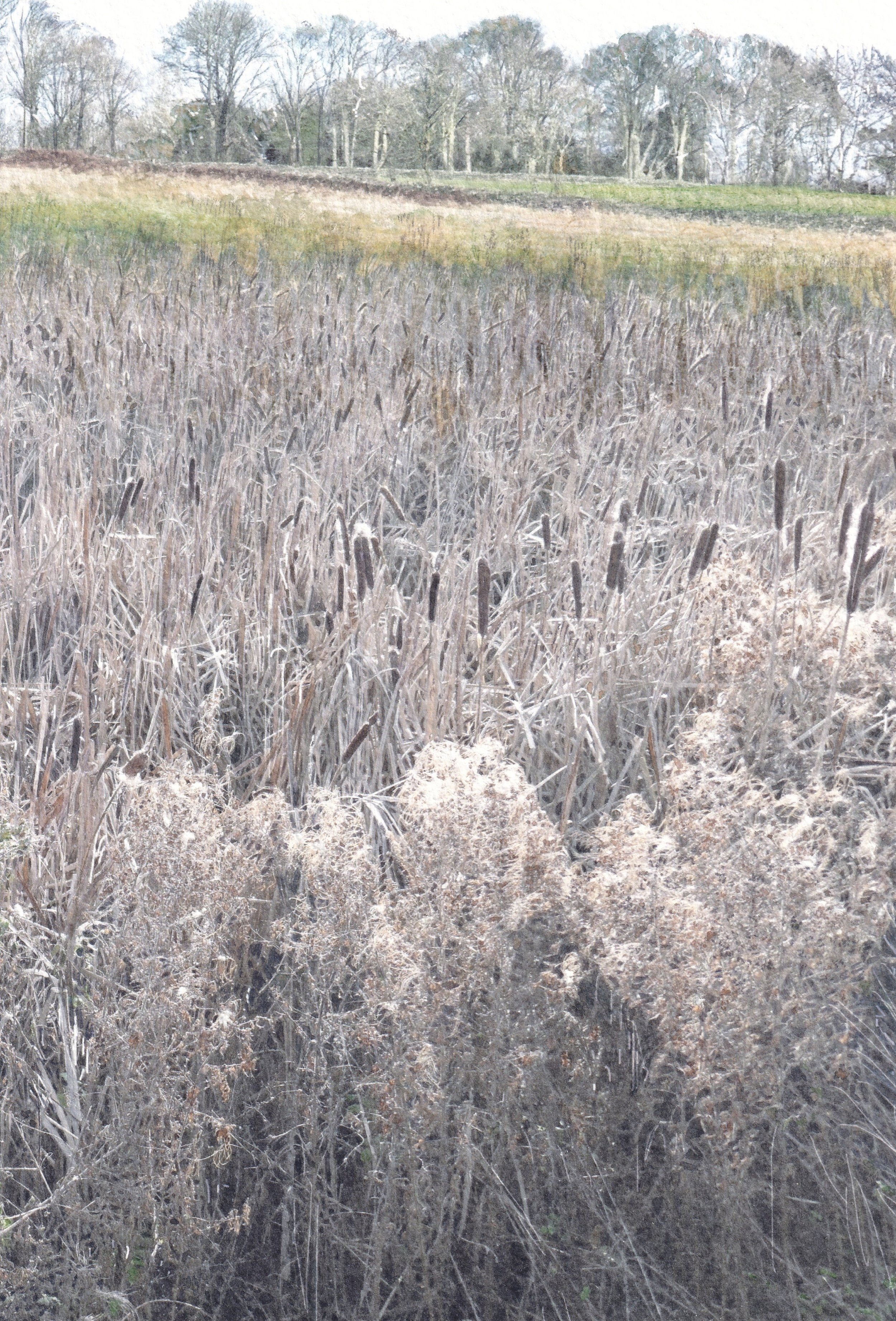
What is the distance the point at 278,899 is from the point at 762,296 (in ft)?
19.6

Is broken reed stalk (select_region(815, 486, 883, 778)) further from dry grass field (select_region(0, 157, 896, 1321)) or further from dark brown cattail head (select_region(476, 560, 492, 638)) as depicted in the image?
dark brown cattail head (select_region(476, 560, 492, 638))

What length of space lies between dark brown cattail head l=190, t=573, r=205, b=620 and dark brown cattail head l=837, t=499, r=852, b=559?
1.09m

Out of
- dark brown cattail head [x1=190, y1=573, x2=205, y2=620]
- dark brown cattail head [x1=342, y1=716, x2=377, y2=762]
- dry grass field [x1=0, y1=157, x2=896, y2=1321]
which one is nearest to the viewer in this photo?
dry grass field [x1=0, y1=157, x2=896, y2=1321]

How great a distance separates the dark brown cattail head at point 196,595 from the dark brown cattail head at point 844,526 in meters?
1.09

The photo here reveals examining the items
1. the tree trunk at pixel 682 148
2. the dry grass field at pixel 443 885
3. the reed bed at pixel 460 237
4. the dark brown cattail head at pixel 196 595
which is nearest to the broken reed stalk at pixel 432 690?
the dry grass field at pixel 443 885

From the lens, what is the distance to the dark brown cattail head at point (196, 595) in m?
1.83

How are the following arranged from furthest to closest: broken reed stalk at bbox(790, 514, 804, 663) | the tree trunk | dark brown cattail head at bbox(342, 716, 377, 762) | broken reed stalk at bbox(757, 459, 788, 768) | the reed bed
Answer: the tree trunk < the reed bed < broken reed stalk at bbox(790, 514, 804, 663) < broken reed stalk at bbox(757, 459, 788, 768) < dark brown cattail head at bbox(342, 716, 377, 762)

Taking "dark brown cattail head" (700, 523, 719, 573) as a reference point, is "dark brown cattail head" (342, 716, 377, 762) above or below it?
below

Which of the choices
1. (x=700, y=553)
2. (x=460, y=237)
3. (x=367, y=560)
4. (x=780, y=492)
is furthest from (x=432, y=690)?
(x=460, y=237)

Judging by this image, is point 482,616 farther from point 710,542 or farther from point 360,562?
point 710,542

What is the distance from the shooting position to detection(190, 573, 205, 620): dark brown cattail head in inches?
72.0

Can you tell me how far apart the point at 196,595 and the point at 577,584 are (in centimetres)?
68

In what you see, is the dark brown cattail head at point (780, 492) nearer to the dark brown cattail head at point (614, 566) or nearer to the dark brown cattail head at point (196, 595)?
the dark brown cattail head at point (614, 566)

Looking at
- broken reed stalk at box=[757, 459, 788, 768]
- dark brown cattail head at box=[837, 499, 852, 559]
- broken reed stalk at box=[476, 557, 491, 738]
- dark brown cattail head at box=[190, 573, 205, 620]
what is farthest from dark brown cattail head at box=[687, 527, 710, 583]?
dark brown cattail head at box=[190, 573, 205, 620]
